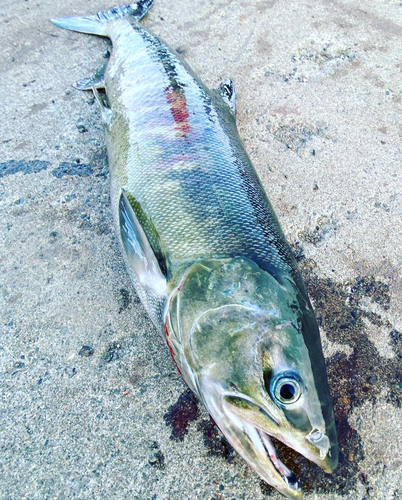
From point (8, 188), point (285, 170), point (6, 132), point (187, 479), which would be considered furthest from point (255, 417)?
point (6, 132)

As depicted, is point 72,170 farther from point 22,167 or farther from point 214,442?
point 214,442

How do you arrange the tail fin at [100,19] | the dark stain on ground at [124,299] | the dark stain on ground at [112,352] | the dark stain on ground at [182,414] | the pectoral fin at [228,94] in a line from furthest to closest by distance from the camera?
the tail fin at [100,19] < the pectoral fin at [228,94] < the dark stain on ground at [124,299] < the dark stain on ground at [112,352] < the dark stain on ground at [182,414]

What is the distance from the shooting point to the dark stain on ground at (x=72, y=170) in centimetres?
301

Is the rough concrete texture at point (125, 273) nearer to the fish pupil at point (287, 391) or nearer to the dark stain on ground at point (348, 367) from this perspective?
the dark stain on ground at point (348, 367)

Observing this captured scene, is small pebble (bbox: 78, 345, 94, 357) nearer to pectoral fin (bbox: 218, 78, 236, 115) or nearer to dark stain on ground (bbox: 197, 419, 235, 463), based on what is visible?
dark stain on ground (bbox: 197, 419, 235, 463)

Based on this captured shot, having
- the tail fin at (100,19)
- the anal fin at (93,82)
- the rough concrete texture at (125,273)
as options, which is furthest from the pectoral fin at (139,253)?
the tail fin at (100,19)

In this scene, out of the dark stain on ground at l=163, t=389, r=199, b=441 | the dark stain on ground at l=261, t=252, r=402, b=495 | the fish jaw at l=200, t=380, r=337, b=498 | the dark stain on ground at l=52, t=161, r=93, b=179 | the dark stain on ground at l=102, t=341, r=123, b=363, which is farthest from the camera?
the dark stain on ground at l=52, t=161, r=93, b=179

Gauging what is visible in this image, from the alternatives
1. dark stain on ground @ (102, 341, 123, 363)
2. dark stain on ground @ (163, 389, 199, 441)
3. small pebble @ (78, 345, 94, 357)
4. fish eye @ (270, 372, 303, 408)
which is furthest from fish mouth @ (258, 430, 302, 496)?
small pebble @ (78, 345, 94, 357)

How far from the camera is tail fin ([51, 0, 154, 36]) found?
3.97 m

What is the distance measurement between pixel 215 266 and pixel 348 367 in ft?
3.43

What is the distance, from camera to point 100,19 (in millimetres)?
3984

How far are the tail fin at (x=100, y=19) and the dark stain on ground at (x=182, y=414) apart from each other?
3871mm

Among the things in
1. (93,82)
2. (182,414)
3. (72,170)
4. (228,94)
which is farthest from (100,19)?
(182,414)

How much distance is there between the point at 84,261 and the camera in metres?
2.57
